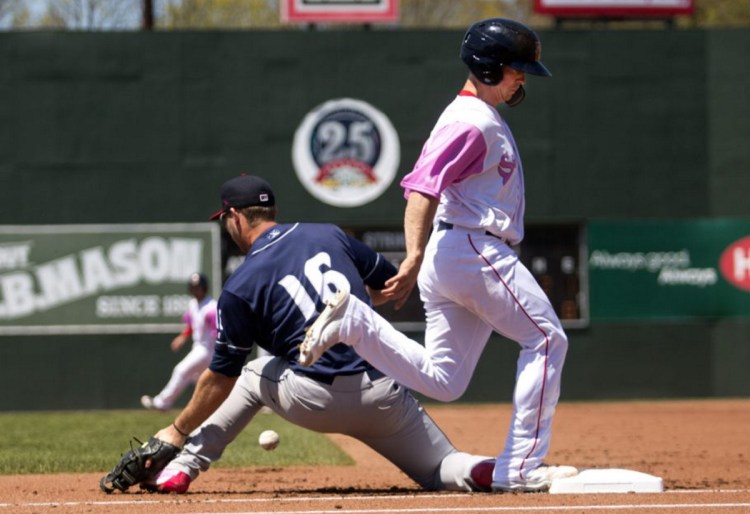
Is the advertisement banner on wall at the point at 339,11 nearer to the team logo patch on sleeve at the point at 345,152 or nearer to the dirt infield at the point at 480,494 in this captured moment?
the team logo patch on sleeve at the point at 345,152

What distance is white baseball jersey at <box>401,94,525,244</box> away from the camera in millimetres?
5965

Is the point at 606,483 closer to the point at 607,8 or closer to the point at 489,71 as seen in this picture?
the point at 489,71

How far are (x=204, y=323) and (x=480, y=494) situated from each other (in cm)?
1003

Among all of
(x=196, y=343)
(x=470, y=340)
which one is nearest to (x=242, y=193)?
(x=470, y=340)

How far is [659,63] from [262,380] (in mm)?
12973

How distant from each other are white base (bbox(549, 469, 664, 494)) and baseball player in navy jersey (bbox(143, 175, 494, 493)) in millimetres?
394

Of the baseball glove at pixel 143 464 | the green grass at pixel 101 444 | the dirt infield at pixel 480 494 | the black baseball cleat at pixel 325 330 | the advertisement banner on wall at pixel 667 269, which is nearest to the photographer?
the dirt infield at pixel 480 494

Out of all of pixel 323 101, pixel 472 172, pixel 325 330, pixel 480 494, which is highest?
pixel 472 172

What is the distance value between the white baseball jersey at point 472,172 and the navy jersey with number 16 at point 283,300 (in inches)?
24.3

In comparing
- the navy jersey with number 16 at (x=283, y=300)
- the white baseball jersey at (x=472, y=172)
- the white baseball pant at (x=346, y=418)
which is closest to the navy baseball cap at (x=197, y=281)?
the white baseball pant at (x=346, y=418)

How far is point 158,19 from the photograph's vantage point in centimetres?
3541

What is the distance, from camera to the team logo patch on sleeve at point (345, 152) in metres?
18.0

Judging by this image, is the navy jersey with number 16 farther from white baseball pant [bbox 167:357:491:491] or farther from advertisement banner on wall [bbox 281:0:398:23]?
advertisement banner on wall [bbox 281:0:398:23]

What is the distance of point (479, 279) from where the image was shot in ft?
19.9
